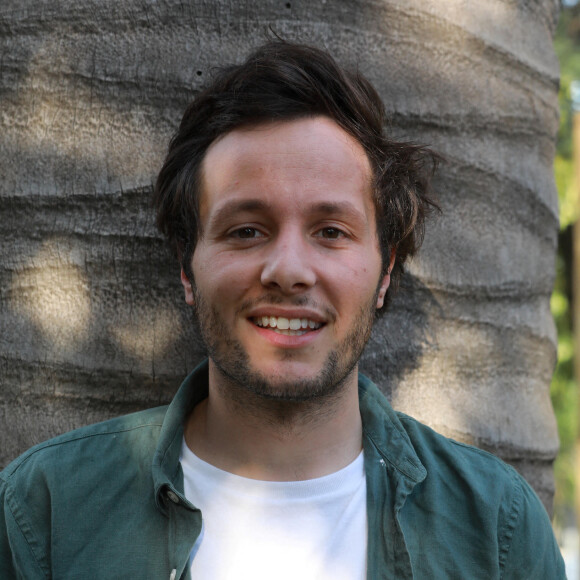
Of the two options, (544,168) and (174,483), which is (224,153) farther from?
(544,168)

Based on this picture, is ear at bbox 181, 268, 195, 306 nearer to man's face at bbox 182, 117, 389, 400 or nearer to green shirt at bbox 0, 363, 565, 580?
man's face at bbox 182, 117, 389, 400

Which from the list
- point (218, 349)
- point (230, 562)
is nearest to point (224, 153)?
point (218, 349)

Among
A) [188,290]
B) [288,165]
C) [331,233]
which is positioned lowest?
[188,290]

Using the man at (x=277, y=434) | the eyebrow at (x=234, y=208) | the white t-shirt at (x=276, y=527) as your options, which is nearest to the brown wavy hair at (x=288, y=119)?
the man at (x=277, y=434)

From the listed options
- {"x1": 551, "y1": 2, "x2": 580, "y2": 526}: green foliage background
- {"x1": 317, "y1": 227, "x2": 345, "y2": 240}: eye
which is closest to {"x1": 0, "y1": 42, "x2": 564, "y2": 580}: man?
{"x1": 317, "y1": 227, "x2": 345, "y2": 240}: eye

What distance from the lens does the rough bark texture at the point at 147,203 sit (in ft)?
7.41

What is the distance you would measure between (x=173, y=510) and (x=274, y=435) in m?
0.34

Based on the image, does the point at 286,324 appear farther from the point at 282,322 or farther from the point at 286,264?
the point at 286,264

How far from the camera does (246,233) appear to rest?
209cm

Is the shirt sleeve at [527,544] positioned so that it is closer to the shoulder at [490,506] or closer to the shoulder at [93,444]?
the shoulder at [490,506]

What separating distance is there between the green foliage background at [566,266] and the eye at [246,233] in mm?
5531

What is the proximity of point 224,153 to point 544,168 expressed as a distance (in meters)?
1.17

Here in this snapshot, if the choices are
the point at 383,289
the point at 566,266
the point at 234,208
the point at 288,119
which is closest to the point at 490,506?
the point at 383,289

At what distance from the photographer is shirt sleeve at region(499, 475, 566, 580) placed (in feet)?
6.63
